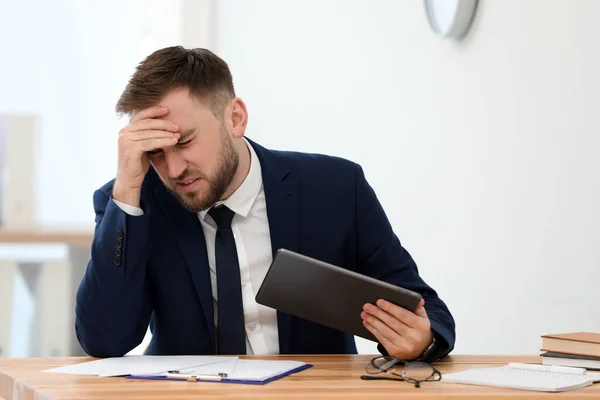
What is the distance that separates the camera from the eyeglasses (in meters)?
1.41

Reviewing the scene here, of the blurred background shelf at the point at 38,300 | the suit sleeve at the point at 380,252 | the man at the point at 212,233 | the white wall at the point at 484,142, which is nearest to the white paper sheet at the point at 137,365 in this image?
the man at the point at 212,233

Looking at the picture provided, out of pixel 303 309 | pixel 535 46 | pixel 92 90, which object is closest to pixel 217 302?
pixel 303 309

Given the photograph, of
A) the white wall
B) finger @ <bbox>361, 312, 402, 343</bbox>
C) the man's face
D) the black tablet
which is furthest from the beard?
the white wall

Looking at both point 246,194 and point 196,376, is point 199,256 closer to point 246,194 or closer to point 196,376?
point 246,194

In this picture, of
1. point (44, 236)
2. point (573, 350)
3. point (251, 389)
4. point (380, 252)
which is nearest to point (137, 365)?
point (251, 389)

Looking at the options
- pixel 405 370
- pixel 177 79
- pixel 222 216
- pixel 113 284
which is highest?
pixel 177 79

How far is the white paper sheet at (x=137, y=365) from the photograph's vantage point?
1403 millimetres

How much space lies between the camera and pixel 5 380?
1404mm

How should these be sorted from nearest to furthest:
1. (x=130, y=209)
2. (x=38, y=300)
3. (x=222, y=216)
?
(x=130, y=209) < (x=222, y=216) < (x=38, y=300)

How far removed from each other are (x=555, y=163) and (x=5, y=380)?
4.46 ft

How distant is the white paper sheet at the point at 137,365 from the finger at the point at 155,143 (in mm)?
400

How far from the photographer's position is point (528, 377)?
4.57 feet

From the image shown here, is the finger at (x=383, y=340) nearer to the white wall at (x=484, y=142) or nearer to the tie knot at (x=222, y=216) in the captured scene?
the tie knot at (x=222, y=216)

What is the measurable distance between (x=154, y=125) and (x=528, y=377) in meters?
0.83
